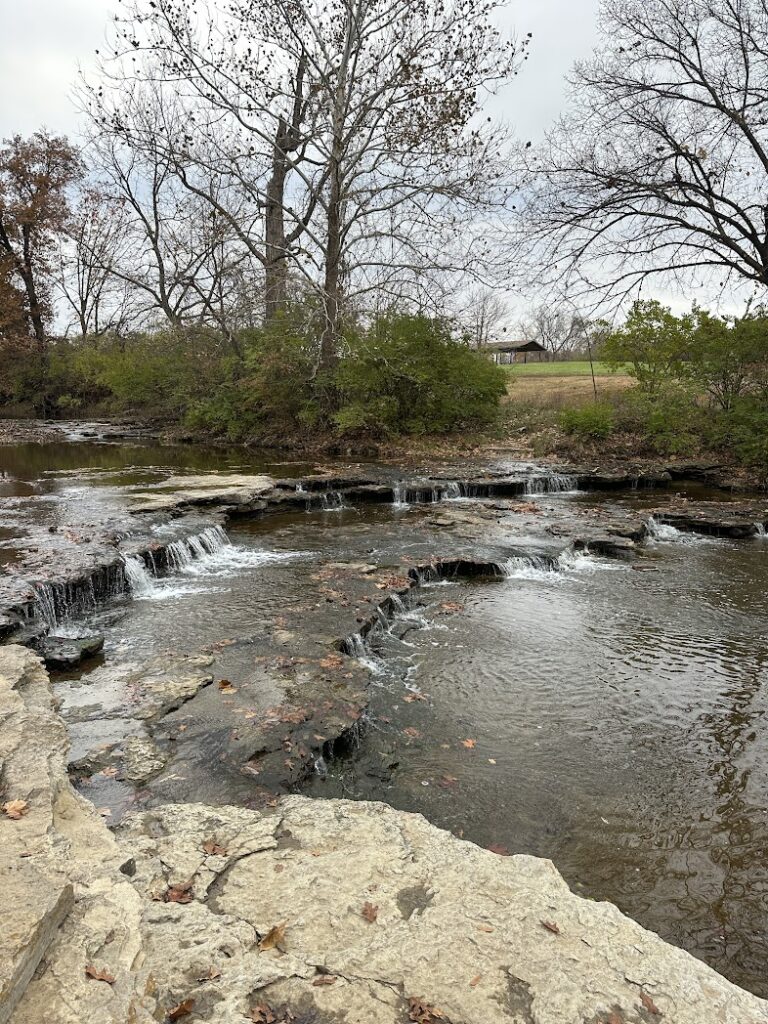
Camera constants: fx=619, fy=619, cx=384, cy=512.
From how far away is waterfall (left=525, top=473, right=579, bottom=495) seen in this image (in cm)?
1505

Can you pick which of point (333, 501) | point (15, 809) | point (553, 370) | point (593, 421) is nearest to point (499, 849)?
point (15, 809)

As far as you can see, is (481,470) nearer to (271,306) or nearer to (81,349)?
A: (271,306)

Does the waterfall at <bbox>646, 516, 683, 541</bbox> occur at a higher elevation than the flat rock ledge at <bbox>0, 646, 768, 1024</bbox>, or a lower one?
lower

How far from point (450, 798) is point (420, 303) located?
15661mm

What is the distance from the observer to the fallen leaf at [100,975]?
2125mm

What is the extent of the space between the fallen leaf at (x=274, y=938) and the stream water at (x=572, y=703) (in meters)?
1.55

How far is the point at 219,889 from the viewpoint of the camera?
2848 millimetres

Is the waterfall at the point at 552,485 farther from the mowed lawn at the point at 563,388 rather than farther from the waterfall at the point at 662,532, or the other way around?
the mowed lawn at the point at 563,388

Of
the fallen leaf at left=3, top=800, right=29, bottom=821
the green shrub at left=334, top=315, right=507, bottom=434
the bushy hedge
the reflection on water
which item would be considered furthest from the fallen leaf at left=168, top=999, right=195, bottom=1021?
the bushy hedge

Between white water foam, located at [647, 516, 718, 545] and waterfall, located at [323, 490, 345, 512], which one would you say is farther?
waterfall, located at [323, 490, 345, 512]

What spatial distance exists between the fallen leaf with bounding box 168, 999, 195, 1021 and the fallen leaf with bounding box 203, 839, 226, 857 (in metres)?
0.98

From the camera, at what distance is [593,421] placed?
17938mm

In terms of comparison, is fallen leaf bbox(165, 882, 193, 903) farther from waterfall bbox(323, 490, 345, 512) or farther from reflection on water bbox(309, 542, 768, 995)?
waterfall bbox(323, 490, 345, 512)

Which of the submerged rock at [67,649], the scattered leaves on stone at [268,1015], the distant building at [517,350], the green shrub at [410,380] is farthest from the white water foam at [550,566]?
the distant building at [517,350]
